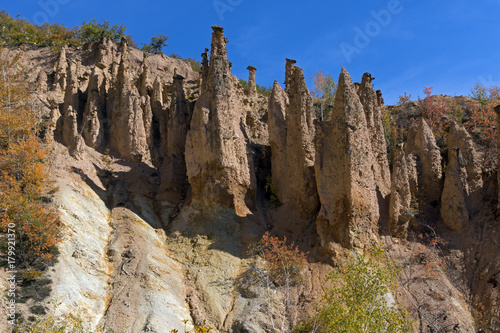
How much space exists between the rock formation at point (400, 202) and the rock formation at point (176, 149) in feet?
36.6

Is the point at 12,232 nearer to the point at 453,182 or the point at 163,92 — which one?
the point at 163,92

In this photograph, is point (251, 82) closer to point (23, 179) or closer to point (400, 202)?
point (400, 202)

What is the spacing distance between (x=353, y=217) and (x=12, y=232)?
14453 mm

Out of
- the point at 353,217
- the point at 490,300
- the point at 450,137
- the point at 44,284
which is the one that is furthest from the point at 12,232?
the point at 450,137

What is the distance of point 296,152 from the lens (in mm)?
24844

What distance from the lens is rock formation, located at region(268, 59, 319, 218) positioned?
2398 cm

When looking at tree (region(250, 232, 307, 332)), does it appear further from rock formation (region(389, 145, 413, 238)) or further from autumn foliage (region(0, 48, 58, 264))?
autumn foliage (region(0, 48, 58, 264))

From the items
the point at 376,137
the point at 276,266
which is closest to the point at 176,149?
the point at 276,266

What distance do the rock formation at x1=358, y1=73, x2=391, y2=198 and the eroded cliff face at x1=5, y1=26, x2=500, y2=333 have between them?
0.09 meters

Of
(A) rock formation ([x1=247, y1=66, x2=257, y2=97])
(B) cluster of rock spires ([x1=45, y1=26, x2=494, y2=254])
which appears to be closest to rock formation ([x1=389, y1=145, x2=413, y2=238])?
(B) cluster of rock spires ([x1=45, y1=26, x2=494, y2=254])

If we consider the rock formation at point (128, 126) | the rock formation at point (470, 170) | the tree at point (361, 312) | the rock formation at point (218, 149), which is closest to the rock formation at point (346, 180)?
the tree at point (361, 312)

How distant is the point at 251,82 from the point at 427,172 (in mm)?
17626

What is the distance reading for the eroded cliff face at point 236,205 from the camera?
61.4 feet

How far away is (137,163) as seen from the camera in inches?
1096
